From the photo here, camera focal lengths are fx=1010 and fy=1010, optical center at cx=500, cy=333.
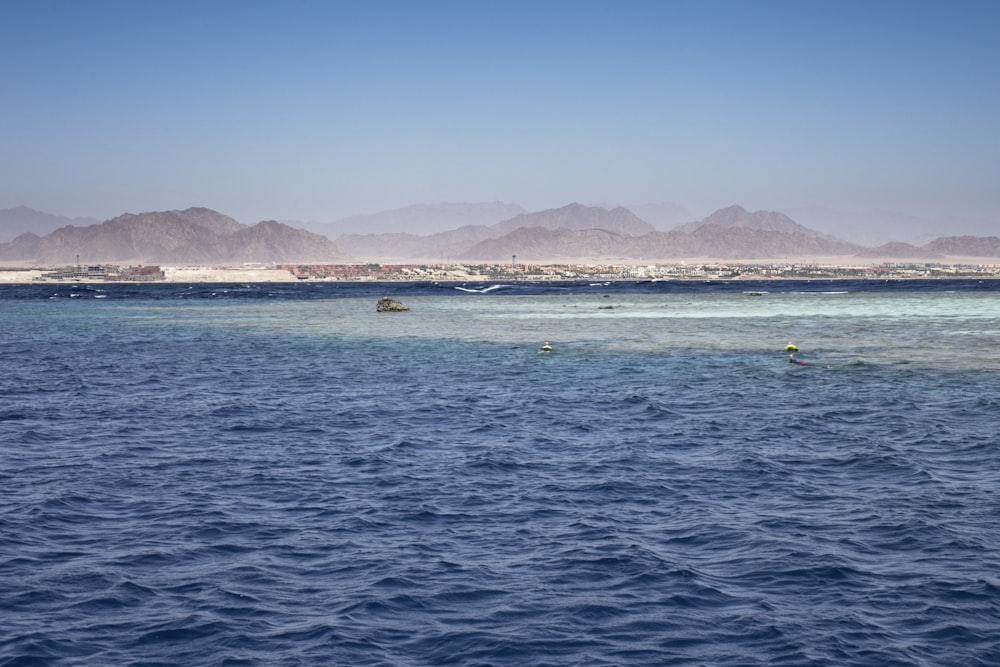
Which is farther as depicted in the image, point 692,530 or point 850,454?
point 850,454

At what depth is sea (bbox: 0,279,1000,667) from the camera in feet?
49.5

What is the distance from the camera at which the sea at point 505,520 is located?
15.1m

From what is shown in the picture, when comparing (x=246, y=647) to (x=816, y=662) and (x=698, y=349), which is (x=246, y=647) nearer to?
(x=816, y=662)

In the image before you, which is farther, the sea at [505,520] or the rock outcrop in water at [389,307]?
the rock outcrop in water at [389,307]

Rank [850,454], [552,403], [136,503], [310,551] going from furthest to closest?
[552,403], [850,454], [136,503], [310,551]

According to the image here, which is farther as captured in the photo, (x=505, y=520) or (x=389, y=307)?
(x=389, y=307)

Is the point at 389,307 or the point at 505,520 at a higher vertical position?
the point at 389,307

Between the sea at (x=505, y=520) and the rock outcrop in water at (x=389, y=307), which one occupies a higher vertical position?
the rock outcrop in water at (x=389, y=307)

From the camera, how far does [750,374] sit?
48625 mm

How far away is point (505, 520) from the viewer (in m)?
21.1

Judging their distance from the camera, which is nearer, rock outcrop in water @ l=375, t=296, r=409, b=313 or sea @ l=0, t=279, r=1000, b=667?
sea @ l=0, t=279, r=1000, b=667

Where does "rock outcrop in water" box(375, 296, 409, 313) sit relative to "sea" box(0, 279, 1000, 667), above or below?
above

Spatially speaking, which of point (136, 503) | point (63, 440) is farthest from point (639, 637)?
point (63, 440)

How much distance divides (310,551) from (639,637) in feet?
22.6
